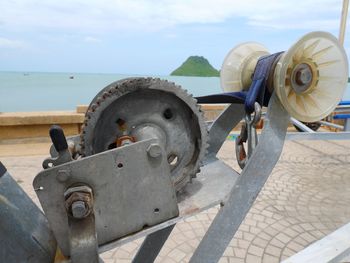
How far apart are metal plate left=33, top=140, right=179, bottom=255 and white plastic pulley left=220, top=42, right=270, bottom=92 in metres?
0.77

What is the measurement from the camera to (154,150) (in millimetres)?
752

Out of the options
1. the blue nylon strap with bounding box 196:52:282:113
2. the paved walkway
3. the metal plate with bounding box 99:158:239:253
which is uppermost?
the blue nylon strap with bounding box 196:52:282:113

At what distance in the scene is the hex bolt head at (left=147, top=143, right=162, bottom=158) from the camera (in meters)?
0.75

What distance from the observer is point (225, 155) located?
16.7 ft

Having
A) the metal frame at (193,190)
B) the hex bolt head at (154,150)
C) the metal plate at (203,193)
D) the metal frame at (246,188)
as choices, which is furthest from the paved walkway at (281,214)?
the hex bolt head at (154,150)

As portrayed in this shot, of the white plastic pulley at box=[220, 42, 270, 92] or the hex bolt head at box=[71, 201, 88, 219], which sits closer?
the hex bolt head at box=[71, 201, 88, 219]

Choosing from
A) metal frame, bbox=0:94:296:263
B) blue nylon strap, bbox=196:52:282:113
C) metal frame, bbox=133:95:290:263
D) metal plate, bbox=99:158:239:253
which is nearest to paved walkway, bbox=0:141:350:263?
metal frame, bbox=0:94:296:263

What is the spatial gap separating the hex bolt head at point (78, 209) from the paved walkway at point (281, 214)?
5.99 ft

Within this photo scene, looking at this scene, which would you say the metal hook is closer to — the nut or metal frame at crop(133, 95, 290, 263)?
metal frame at crop(133, 95, 290, 263)

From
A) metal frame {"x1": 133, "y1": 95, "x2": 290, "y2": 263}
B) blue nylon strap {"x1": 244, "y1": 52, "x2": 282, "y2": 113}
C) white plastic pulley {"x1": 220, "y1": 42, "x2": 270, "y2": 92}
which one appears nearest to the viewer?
metal frame {"x1": 133, "y1": 95, "x2": 290, "y2": 263}

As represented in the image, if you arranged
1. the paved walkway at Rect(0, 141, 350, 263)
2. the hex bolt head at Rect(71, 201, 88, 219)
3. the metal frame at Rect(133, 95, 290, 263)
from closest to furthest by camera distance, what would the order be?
the hex bolt head at Rect(71, 201, 88, 219) → the metal frame at Rect(133, 95, 290, 263) → the paved walkway at Rect(0, 141, 350, 263)

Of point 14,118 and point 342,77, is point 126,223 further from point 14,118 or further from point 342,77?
point 14,118

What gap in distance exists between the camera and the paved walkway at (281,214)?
240 centimetres

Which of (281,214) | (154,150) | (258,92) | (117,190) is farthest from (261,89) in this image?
(281,214)
